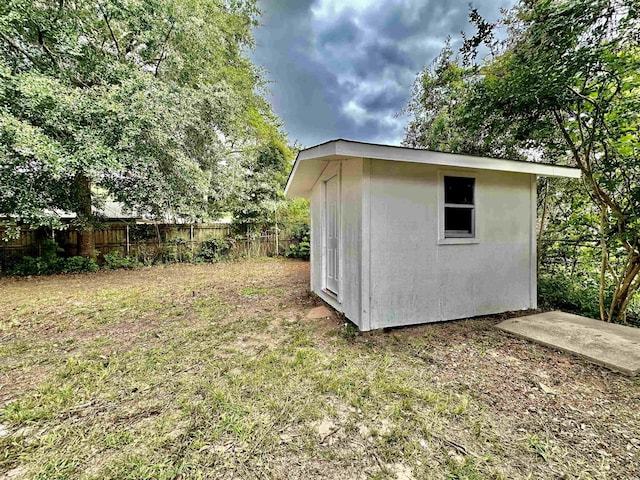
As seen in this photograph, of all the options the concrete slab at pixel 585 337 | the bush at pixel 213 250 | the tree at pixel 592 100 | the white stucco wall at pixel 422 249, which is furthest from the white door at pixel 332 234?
the bush at pixel 213 250

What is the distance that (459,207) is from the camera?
3932 millimetres

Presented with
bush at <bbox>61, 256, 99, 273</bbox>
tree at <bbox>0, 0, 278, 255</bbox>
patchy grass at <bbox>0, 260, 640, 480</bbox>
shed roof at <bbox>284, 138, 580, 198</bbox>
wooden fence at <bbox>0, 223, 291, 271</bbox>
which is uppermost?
tree at <bbox>0, 0, 278, 255</bbox>

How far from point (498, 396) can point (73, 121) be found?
8414mm

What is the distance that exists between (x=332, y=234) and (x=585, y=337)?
3.60 metres

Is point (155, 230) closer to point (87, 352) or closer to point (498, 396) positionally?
point (87, 352)

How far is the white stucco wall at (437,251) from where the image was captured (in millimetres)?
3531

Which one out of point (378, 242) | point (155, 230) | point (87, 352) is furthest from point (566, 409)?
point (155, 230)

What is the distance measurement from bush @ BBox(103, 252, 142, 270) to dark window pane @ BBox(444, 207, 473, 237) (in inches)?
374

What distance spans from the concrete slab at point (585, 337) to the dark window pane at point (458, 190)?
6.07 ft

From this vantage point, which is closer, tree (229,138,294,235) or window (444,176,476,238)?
window (444,176,476,238)

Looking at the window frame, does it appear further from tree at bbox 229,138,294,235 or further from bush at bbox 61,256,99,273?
bush at bbox 61,256,99,273

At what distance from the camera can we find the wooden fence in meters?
7.61

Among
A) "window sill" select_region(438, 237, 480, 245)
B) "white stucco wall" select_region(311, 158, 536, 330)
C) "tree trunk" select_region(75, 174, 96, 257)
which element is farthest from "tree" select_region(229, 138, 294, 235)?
"window sill" select_region(438, 237, 480, 245)

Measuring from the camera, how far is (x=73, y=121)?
559 cm
